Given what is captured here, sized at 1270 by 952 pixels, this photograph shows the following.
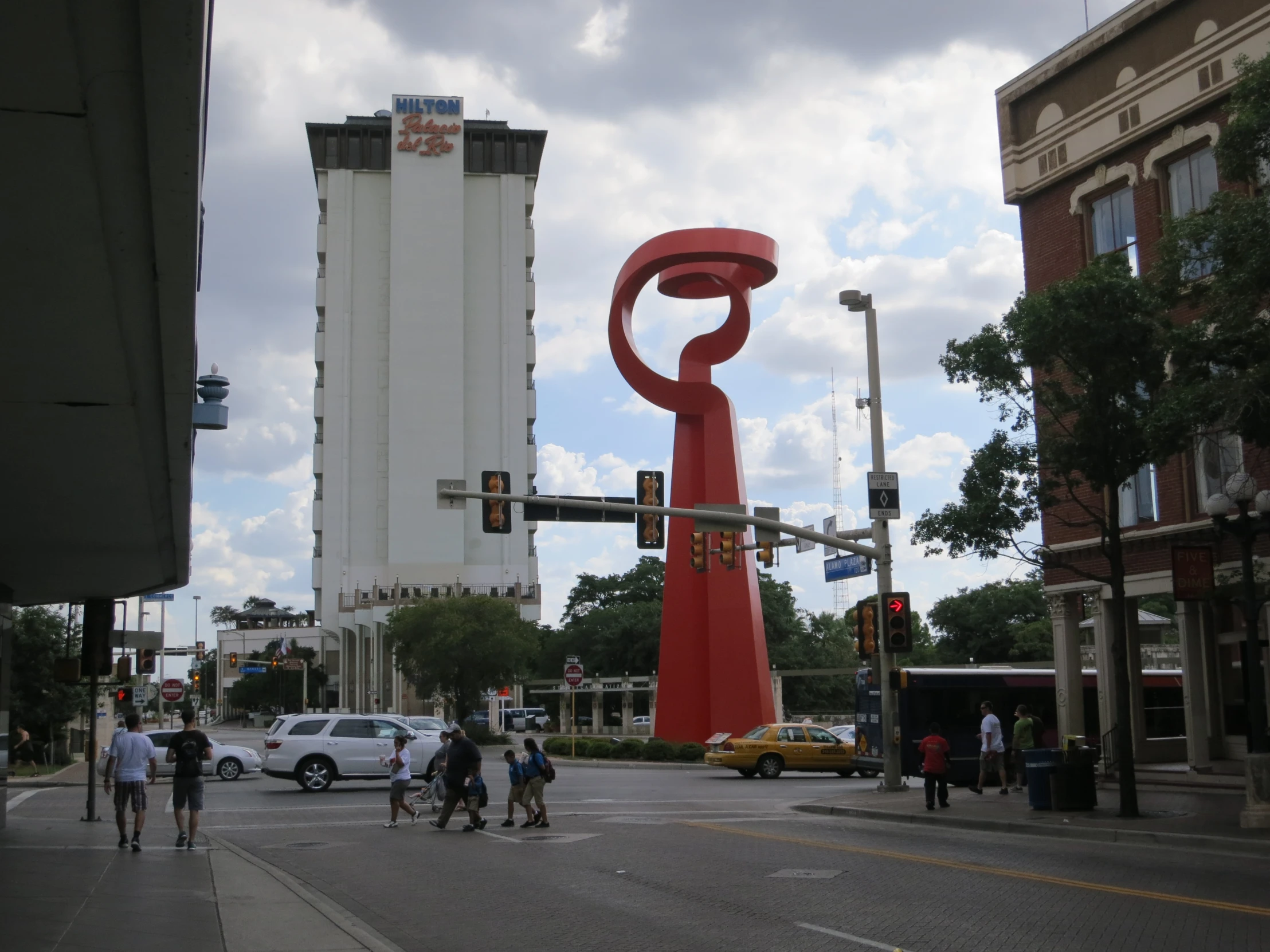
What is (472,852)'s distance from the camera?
16.8 metres

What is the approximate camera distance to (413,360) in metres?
100

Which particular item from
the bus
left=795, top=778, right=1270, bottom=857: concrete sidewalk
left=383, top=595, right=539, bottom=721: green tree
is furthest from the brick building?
left=383, top=595, right=539, bottom=721: green tree

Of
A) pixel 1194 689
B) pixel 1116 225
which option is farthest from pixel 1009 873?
pixel 1116 225

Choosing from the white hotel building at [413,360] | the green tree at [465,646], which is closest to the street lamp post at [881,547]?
the green tree at [465,646]

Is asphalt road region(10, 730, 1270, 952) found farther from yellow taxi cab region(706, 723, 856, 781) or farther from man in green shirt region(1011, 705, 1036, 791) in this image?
yellow taxi cab region(706, 723, 856, 781)

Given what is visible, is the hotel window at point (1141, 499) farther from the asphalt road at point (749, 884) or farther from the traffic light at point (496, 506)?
the traffic light at point (496, 506)

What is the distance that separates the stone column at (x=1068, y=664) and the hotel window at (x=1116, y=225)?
7.48 metres

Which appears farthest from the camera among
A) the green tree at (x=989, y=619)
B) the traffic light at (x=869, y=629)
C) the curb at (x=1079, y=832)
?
the green tree at (x=989, y=619)

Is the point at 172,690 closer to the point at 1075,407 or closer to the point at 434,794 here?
the point at 434,794

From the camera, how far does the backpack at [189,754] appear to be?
55.8 ft

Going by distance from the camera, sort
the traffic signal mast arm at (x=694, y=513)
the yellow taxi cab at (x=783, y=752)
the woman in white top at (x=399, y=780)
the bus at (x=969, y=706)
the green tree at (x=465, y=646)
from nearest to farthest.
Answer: the woman in white top at (x=399, y=780) → the traffic signal mast arm at (x=694, y=513) → the bus at (x=969, y=706) → the yellow taxi cab at (x=783, y=752) → the green tree at (x=465, y=646)

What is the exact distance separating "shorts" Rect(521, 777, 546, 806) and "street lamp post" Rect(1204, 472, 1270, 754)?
10174 mm

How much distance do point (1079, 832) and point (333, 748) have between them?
17621mm

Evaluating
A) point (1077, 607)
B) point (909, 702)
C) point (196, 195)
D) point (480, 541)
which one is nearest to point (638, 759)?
point (909, 702)
